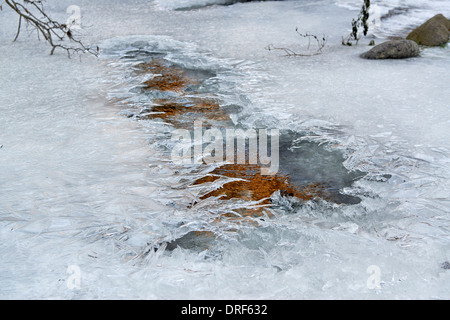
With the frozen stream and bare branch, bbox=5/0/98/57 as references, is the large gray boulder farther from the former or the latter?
bare branch, bbox=5/0/98/57

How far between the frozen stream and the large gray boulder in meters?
0.15

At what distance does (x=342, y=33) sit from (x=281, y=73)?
79.3 inches

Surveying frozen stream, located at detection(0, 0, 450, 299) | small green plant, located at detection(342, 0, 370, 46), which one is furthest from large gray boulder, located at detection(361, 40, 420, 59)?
small green plant, located at detection(342, 0, 370, 46)

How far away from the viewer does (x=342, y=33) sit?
651 centimetres

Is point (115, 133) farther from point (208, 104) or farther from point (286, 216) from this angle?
point (286, 216)

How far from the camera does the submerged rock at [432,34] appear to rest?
584 centimetres

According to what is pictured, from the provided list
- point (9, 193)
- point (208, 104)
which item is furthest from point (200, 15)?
point (9, 193)

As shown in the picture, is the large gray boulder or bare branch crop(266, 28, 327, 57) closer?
→ the large gray boulder

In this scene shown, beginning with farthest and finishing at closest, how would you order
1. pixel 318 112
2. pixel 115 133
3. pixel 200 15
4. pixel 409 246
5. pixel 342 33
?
pixel 200 15 < pixel 342 33 < pixel 318 112 < pixel 115 133 < pixel 409 246

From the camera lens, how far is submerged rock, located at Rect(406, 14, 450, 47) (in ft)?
19.2

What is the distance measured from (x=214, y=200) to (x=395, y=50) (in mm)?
3552

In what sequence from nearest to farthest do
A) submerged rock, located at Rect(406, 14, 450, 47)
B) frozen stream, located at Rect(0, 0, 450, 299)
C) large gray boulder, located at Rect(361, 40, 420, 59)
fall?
frozen stream, located at Rect(0, 0, 450, 299) → large gray boulder, located at Rect(361, 40, 420, 59) → submerged rock, located at Rect(406, 14, 450, 47)

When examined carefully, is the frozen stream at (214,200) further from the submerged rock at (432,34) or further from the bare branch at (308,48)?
the submerged rock at (432,34)
